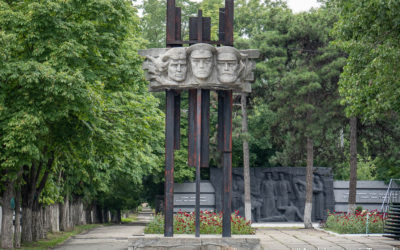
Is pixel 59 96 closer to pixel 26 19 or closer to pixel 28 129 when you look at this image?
pixel 28 129

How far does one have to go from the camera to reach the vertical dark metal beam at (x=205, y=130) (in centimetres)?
1538

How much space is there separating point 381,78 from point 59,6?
9882 mm

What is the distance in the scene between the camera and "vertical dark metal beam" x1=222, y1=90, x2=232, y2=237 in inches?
587

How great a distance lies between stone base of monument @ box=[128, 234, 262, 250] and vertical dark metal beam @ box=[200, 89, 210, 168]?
218 cm

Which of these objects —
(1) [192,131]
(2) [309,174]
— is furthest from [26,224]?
(2) [309,174]

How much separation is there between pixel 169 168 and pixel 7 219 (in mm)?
7358

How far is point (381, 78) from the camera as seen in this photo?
53.9 ft

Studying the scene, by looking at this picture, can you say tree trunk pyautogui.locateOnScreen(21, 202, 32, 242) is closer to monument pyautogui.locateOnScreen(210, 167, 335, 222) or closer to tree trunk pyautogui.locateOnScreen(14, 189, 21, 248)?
tree trunk pyautogui.locateOnScreen(14, 189, 21, 248)

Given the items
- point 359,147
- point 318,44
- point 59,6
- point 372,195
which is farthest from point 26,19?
point 372,195

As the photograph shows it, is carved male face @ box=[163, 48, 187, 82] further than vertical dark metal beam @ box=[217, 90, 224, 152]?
No

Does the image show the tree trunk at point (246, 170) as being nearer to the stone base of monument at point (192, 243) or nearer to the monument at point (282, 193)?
the monument at point (282, 193)

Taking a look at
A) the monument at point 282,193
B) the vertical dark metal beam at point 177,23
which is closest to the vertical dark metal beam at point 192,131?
the vertical dark metal beam at point 177,23

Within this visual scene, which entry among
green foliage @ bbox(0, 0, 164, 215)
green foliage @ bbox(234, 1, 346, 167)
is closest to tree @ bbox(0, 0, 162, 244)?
green foliage @ bbox(0, 0, 164, 215)

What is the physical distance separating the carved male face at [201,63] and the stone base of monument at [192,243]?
435cm
